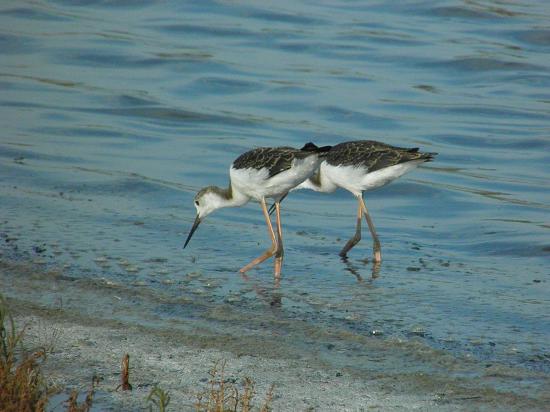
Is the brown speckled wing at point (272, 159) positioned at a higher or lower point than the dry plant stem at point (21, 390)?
lower

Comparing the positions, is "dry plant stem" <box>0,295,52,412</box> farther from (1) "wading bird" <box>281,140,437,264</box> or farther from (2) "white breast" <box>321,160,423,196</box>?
(2) "white breast" <box>321,160,423,196</box>

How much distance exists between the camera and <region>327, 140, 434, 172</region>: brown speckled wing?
9875mm

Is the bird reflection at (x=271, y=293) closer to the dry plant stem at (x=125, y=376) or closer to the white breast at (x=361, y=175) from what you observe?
the white breast at (x=361, y=175)

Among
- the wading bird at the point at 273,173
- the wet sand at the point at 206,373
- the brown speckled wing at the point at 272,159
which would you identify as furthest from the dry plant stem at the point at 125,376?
the brown speckled wing at the point at 272,159

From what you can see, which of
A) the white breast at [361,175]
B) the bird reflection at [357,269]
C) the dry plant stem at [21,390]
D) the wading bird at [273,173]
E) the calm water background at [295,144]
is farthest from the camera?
the white breast at [361,175]

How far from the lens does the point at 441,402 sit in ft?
20.3

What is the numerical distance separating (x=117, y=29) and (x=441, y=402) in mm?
15962

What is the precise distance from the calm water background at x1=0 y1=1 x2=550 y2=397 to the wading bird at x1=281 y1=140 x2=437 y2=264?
289 mm

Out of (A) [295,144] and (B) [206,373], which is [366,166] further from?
(A) [295,144]

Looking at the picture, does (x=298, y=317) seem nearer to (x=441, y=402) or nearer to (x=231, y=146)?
(x=441, y=402)

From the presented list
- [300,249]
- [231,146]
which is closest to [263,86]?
[231,146]

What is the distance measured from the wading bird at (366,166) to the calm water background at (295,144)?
289 millimetres

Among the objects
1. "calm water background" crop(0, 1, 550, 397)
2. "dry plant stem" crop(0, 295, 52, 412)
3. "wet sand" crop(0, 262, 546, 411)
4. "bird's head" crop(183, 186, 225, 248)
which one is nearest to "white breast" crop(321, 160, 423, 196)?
"calm water background" crop(0, 1, 550, 397)

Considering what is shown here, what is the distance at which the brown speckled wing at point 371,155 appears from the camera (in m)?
9.88
